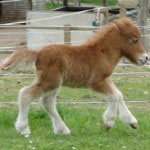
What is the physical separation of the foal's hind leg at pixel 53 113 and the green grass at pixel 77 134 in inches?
3.6

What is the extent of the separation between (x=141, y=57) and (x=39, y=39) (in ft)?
28.7

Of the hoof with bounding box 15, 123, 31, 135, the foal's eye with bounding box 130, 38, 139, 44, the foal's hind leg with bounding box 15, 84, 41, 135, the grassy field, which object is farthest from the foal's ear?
the hoof with bounding box 15, 123, 31, 135

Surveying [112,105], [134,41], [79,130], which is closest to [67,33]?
[134,41]

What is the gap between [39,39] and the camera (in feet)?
51.2

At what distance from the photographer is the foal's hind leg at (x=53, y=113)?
668cm

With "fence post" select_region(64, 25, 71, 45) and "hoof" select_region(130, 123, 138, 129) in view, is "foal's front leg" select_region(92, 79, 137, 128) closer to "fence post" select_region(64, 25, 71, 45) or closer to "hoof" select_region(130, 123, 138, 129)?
"hoof" select_region(130, 123, 138, 129)

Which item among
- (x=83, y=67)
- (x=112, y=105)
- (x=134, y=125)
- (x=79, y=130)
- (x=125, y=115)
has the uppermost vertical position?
(x=83, y=67)

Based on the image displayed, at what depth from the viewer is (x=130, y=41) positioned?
23.0 ft

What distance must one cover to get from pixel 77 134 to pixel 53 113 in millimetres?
354

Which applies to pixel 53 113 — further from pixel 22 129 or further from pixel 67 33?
pixel 67 33

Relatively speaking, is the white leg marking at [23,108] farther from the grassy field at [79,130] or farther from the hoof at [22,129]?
the grassy field at [79,130]

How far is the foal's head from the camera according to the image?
6.98 meters

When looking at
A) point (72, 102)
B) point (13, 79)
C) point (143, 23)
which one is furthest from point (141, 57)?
point (143, 23)

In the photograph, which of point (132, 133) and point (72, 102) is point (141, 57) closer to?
point (132, 133)
